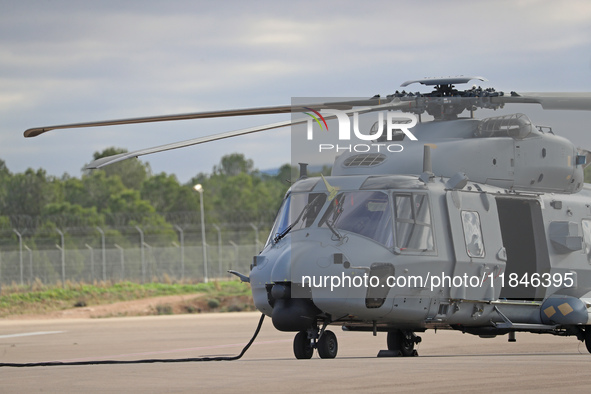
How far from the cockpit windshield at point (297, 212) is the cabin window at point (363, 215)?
0.83 feet

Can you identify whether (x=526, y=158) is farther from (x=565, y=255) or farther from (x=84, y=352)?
(x=84, y=352)

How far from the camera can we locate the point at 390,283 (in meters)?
14.0

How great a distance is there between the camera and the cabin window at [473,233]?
14898 millimetres

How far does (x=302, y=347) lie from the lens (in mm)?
14586

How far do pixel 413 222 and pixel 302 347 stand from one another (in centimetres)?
244

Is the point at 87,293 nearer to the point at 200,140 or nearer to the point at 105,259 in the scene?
the point at 105,259

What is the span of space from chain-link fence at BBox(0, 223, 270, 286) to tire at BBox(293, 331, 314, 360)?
3062cm

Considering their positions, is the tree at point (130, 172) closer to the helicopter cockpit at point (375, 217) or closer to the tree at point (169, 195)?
the tree at point (169, 195)

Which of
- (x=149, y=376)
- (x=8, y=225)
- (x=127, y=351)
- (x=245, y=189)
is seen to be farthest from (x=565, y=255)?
(x=245, y=189)

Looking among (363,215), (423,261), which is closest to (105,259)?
(363,215)

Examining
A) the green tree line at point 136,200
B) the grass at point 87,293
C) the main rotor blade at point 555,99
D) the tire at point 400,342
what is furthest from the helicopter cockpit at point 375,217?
the green tree line at point 136,200

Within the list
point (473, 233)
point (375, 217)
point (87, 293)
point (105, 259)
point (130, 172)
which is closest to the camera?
point (375, 217)

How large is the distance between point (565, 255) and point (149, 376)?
25.5 feet

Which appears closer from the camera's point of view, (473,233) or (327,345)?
→ (327,345)
